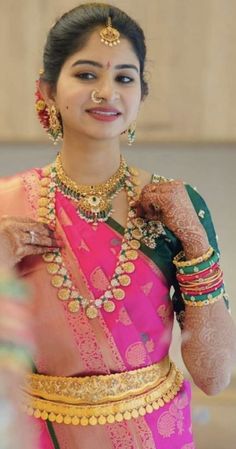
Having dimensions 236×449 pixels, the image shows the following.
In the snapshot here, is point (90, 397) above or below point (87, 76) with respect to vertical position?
below

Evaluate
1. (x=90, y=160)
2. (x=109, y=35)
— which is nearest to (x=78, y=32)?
(x=109, y=35)

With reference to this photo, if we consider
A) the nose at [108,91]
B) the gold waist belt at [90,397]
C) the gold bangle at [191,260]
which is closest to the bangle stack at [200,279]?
the gold bangle at [191,260]

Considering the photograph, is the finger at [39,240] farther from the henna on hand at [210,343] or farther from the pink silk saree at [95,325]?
the henna on hand at [210,343]

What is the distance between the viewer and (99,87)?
0.74m

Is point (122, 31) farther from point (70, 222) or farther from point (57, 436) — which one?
point (57, 436)

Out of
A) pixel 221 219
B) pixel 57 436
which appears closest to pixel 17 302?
pixel 57 436

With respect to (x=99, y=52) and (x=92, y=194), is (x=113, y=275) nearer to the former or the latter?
(x=92, y=194)

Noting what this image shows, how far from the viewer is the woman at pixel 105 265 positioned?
2.45ft

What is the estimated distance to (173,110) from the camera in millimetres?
1353

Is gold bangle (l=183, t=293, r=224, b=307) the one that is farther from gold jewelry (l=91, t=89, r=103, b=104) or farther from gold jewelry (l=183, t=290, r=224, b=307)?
gold jewelry (l=91, t=89, r=103, b=104)

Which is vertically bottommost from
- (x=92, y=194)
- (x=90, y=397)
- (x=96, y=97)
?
(x=90, y=397)

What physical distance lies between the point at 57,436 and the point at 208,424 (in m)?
0.65

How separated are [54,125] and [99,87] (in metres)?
0.10

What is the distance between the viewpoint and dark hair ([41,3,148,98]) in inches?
29.5
